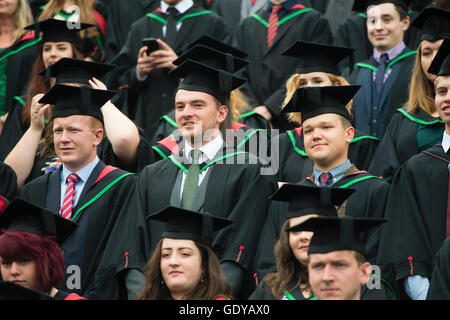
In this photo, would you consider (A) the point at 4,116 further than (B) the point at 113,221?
Yes

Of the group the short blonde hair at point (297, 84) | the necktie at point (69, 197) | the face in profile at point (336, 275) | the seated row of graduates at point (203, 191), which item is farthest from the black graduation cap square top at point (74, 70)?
the face in profile at point (336, 275)

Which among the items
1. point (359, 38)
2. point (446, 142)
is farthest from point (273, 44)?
point (446, 142)

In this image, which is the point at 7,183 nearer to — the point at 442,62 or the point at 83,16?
the point at 83,16

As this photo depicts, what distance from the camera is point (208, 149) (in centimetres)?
637

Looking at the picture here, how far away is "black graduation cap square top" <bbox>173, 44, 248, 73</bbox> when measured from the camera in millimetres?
6930

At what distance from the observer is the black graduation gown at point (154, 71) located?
8438 millimetres

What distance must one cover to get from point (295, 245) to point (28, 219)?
1724 millimetres

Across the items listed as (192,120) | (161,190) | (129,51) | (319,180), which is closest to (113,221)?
(161,190)

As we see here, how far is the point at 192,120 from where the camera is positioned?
6383 mm

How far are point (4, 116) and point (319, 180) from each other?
3.50 meters

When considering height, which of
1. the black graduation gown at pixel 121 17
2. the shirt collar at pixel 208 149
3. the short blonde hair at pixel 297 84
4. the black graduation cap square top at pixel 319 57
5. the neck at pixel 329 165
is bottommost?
the neck at pixel 329 165

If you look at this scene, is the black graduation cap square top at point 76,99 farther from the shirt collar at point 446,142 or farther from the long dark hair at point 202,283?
the shirt collar at point 446,142

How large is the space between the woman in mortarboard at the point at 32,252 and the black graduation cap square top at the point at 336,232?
155cm
